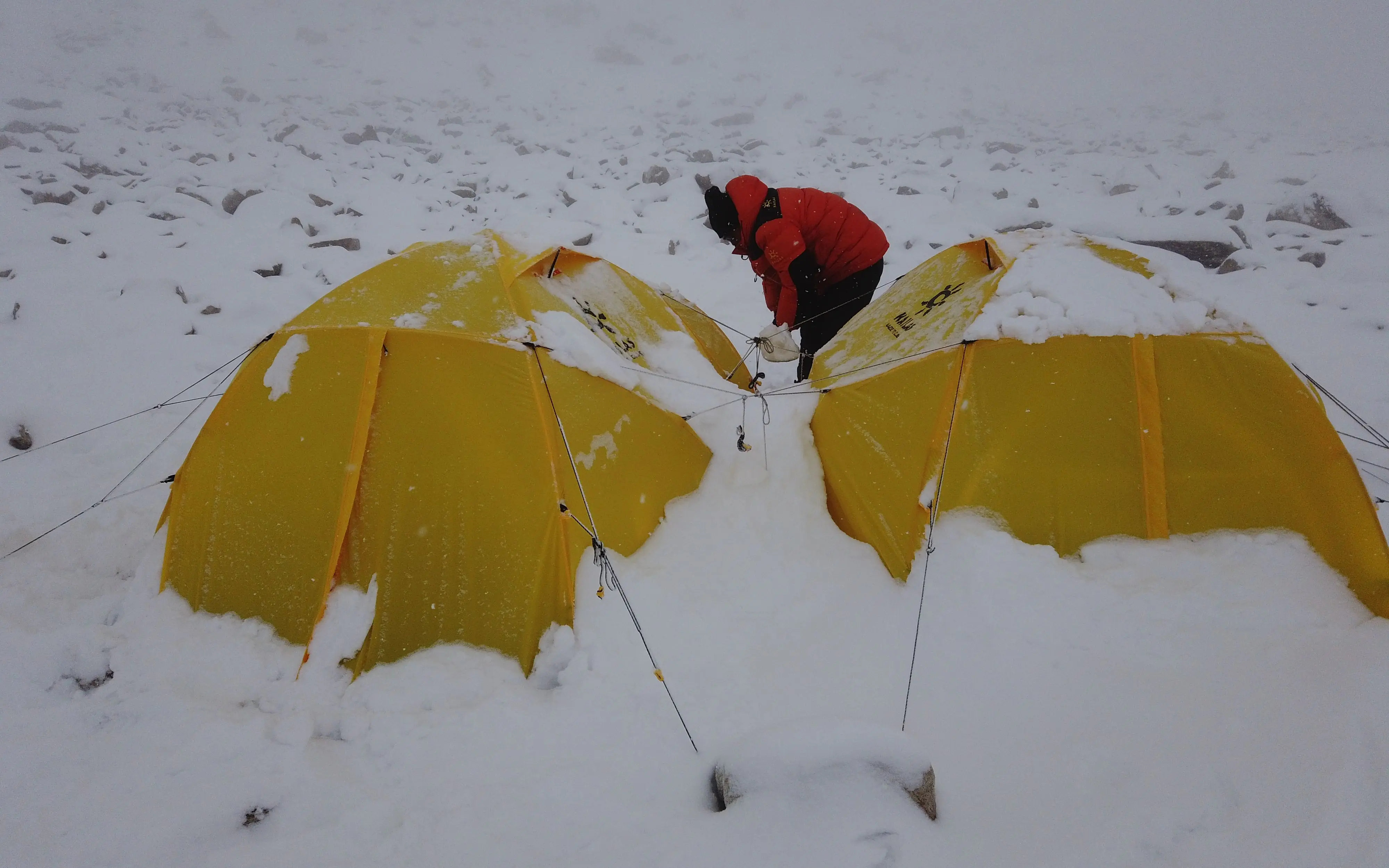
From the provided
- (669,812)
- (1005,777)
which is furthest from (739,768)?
(1005,777)

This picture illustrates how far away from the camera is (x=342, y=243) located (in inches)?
278

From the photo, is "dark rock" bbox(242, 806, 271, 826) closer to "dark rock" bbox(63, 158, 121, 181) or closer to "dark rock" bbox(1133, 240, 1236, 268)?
"dark rock" bbox(1133, 240, 1236, 268)

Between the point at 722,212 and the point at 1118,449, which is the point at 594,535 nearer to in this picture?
the point at 722,212

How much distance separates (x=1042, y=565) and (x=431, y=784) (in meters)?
2.82

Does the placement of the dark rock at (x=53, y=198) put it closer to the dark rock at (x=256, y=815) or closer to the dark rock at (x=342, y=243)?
the dark rock at (x=342, y=243)

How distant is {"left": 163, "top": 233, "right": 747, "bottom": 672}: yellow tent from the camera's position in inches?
104

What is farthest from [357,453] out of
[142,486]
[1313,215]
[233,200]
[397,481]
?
[1313,215]

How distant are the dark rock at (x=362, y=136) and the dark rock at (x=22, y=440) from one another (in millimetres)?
11185

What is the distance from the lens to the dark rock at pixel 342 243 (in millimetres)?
7004

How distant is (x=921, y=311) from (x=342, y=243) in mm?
6847

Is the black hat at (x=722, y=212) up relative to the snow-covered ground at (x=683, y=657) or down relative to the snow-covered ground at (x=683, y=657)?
up

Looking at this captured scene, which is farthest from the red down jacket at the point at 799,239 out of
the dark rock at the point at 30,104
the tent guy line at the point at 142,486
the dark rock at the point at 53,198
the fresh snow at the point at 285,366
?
the dark rock at the point at 30,104

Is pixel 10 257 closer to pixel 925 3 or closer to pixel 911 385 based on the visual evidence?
pixel 911 385

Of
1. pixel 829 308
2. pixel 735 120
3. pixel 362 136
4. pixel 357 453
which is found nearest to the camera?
pixel 357 453
